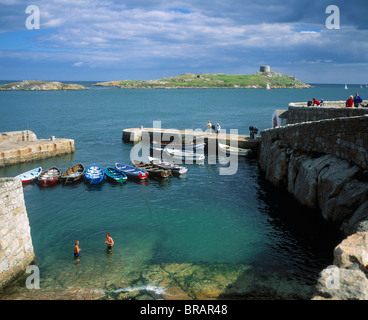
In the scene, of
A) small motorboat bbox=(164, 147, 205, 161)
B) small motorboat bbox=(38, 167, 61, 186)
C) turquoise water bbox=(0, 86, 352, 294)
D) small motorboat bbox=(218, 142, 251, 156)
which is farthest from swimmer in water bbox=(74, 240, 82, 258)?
small motorboat bbox=(218, 142, 251, 156)

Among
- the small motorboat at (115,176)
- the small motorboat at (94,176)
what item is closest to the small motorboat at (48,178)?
the small motorboat at (94,176)

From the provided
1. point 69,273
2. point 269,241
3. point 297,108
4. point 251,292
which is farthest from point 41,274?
point 297,108

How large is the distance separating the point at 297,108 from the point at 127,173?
1802cm

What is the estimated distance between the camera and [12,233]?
13828 mm

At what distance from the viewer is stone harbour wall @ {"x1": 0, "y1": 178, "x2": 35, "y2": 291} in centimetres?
1330

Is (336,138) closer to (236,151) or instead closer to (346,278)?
(346,278)

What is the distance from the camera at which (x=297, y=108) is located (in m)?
30.0

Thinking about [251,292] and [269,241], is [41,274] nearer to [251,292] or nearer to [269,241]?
[251,292]

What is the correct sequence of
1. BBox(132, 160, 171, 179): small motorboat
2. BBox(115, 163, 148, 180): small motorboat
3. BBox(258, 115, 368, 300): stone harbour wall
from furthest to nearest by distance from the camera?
BBox(132, 160, 171, 179): small motorboat, BBox(115, 163, 148, 180): small motorboat, BBox(258, 115, 368, 300): stone harbour wall

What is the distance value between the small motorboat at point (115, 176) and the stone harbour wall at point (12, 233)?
14.4m

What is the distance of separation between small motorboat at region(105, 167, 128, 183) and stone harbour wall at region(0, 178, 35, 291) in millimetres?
14449

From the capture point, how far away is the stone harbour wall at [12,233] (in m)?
13.3

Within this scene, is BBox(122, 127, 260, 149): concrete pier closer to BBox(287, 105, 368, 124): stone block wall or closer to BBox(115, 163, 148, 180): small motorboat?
BBox(287, 105, 368, 124): stone block wall

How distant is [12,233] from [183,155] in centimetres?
2542
